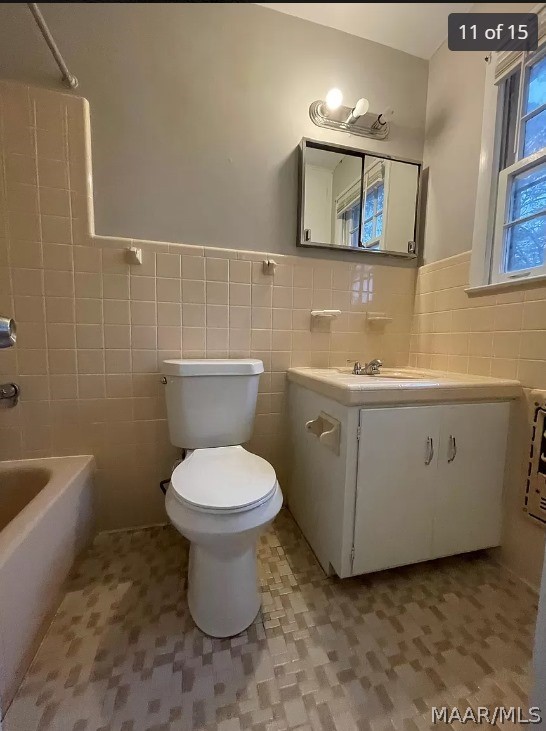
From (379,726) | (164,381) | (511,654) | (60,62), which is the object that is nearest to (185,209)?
(60,62)

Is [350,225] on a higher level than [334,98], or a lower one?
lower

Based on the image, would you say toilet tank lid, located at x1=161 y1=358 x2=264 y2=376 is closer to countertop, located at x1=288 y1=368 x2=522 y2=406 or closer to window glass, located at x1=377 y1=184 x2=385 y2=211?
countertop, located at x1=288 y1=368 x2=522 y2=406

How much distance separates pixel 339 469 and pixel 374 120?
1.72m

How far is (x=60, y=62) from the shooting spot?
1155mm

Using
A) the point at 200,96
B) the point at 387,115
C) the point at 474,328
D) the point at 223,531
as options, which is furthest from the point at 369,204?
the point at 223,531

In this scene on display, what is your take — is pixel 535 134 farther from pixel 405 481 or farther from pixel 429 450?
pixel 405 481

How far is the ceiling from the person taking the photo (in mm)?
1264

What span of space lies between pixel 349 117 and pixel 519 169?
A: 0.82 meters

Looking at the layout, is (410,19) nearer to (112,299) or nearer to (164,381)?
(112,299)

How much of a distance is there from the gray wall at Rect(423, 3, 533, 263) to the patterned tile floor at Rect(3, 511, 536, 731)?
1.51m

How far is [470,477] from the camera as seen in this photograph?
1212mm

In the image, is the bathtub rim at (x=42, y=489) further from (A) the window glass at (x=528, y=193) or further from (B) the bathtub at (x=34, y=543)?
(A) the window glass at (x=528, y=193)

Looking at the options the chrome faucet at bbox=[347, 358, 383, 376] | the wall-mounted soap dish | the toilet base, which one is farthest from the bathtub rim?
the wall-mounted soap dish

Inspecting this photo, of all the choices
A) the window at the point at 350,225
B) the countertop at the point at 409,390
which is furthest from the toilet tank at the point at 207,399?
the window at the point at 350,225
